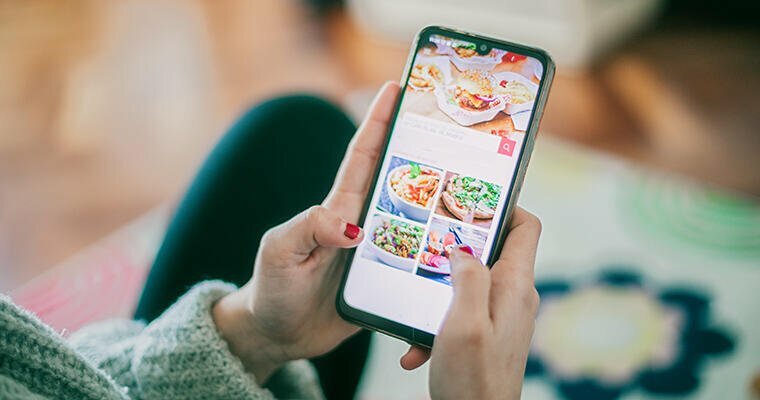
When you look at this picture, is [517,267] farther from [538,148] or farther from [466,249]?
[538,148]

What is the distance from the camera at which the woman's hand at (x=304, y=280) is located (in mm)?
604

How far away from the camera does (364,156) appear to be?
0.69 metres

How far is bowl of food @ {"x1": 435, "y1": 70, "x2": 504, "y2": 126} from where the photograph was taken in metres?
0.66

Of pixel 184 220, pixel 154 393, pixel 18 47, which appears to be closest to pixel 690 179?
pixel 184 220

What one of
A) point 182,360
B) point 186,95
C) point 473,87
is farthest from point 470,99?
point 186,95

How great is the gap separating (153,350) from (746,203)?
4.13 ft

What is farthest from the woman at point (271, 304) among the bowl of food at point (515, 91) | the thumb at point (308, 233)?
the bowl of food at point (515, 91)

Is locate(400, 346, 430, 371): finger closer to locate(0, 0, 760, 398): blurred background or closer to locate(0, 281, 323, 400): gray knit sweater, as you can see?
locate(0, 281, 323, 400): gray knit sweater

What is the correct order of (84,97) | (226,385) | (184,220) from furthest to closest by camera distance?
(84,97)
(184,220)
(226,385)

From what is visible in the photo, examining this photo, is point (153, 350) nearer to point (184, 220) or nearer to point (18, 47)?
point (184, 220)

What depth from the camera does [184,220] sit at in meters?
0.77

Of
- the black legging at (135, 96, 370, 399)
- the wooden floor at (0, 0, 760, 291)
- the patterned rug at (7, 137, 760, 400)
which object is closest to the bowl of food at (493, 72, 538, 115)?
the black legging at (135, 96, 370, 399)

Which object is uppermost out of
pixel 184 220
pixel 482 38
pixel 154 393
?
pixel 482 38

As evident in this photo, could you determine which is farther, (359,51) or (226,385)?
(359,51)
